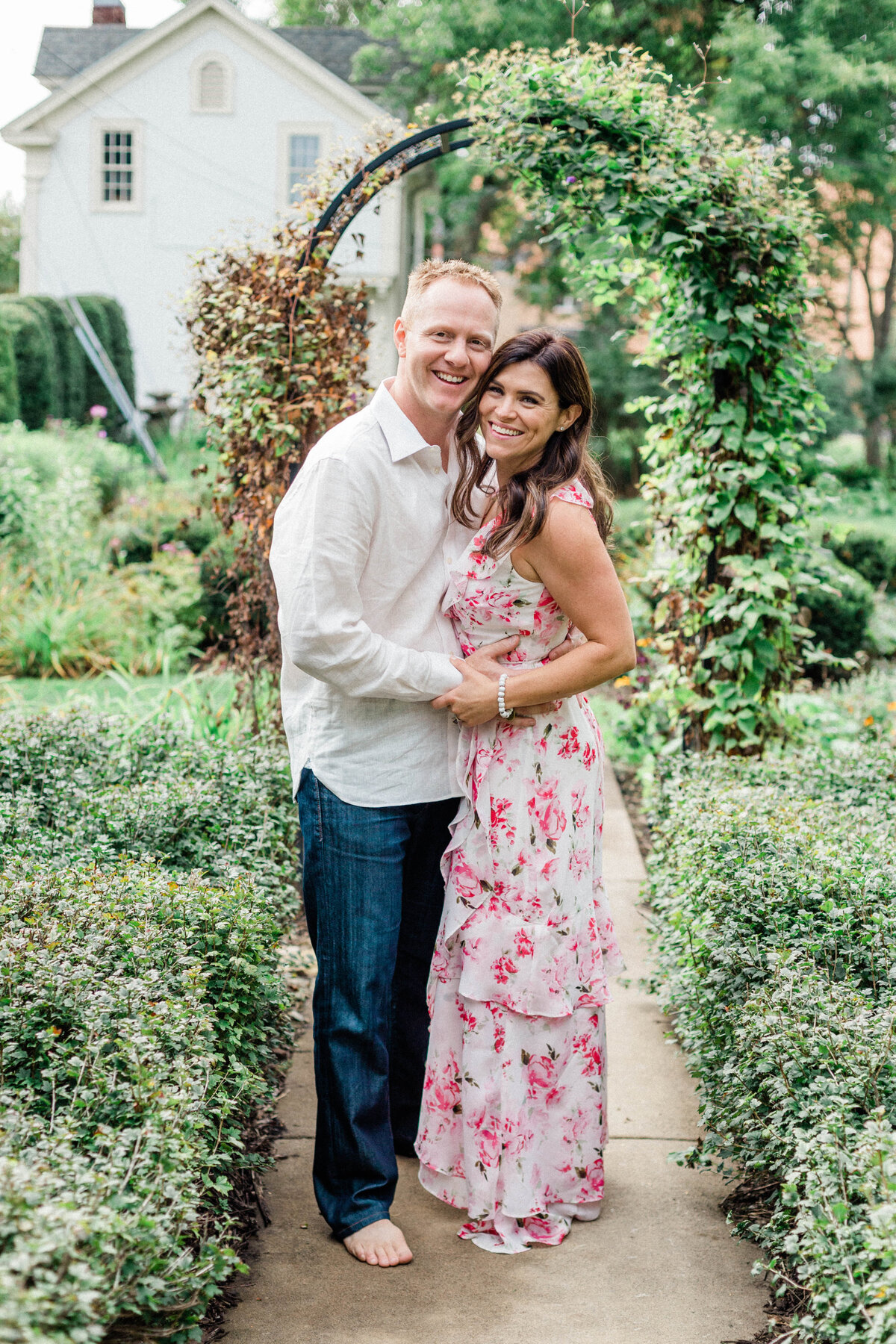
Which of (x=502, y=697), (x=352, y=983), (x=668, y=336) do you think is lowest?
(x=352, y=983)

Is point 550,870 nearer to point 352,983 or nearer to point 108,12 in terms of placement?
point 352,983

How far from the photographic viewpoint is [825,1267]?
1688mm

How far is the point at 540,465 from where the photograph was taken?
8.44 ft

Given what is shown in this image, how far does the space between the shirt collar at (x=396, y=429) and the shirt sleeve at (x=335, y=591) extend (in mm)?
106

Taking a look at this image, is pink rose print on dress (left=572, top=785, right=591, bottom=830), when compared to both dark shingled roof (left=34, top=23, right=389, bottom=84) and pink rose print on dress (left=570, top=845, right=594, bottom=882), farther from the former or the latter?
dark shingled roof (left=34, top=23, right=389, bottom=84)

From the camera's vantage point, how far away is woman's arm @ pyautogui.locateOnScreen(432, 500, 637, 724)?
2.48 meters

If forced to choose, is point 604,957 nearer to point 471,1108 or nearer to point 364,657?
point 471,1108

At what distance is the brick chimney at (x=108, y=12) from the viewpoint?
19219mm

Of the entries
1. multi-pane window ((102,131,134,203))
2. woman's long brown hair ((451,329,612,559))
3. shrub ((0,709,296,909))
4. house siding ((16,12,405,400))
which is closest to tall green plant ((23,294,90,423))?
house siding ((16,12,405,400))

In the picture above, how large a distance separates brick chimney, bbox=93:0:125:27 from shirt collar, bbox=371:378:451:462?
20216mm

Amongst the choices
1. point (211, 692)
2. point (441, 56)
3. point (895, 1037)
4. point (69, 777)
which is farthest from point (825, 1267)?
point (441, 56)

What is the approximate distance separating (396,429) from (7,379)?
10.7m

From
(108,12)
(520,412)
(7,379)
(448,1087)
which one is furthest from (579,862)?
(108,12)

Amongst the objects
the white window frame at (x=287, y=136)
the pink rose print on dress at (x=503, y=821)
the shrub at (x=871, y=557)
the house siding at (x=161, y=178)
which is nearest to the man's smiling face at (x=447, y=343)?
the pink rose print on dress at (x=503, y=821)
